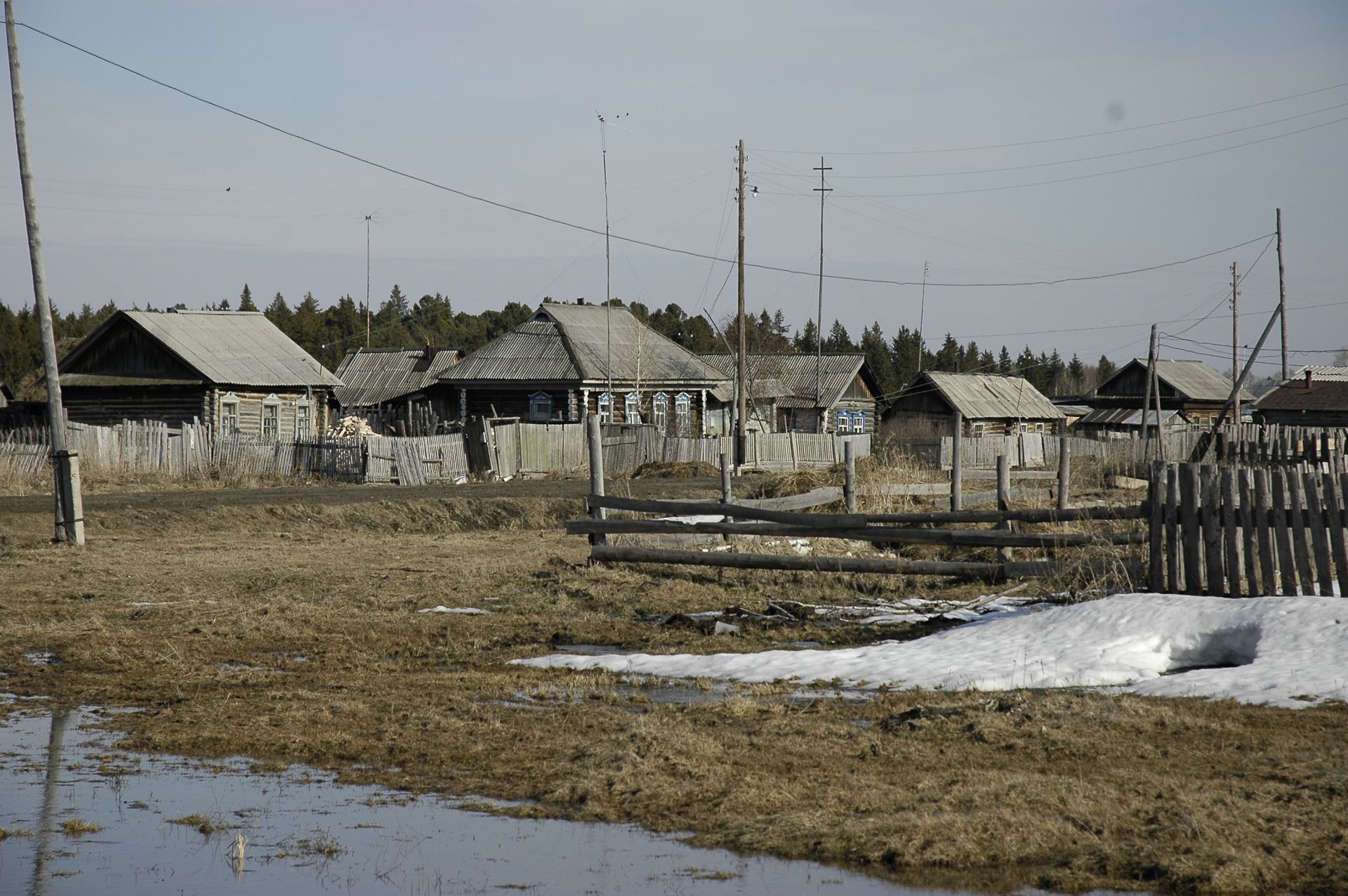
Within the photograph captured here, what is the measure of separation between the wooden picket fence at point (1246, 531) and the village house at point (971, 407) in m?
57.1

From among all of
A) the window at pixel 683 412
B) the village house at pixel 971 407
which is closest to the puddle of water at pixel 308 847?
the window at pixel 683 412

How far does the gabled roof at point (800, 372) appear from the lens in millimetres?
67188

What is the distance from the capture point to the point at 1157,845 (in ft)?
16.3

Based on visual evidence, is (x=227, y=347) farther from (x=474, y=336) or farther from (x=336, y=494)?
(x=474, y=336)

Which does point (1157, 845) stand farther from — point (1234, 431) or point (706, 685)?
point (1234, 431)

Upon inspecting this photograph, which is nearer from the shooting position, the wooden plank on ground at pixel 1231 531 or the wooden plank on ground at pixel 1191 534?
the wooden plank on ground at pixel 1231 531

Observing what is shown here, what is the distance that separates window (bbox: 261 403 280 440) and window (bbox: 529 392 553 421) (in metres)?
10.2

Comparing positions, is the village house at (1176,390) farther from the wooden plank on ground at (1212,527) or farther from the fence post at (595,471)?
the wooden plank on ground at (1212,527)

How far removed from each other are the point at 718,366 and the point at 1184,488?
6023 centimetres

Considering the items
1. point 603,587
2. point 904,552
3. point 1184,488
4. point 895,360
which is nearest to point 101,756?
point 603,587

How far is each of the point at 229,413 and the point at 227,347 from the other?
308cm

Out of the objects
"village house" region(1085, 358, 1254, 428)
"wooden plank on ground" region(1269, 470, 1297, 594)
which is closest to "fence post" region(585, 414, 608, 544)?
"wooden plank on ground" region(1269, 470, 1297, 594)

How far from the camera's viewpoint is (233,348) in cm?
4331

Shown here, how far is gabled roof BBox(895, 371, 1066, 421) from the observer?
69188 millimetres
